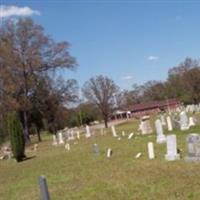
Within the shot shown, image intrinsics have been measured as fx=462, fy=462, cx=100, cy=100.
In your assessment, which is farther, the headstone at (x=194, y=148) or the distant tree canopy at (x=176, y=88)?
the distant tree canopy at (x=176, y=88)

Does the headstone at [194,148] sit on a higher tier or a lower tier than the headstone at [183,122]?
lower

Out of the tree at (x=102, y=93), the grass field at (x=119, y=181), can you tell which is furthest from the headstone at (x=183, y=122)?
the tree at (x=102, y=93)

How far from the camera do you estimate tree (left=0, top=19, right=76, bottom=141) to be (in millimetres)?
46406

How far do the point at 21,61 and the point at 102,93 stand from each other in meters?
30.3

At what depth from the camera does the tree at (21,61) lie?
1827 inches

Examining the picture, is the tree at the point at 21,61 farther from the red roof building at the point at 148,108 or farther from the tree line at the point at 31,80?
the red roof building at the point at 148,108

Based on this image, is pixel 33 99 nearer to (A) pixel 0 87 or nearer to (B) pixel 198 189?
(A) pixel 0 87

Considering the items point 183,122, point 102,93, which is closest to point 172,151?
point 183,122

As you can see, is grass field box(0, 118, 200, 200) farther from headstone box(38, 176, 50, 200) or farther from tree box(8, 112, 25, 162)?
tree box(8, 112, 25, 162)

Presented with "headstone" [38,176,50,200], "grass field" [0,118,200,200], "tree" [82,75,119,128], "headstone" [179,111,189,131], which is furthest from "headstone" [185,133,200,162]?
"tree" [82,75,119,128]

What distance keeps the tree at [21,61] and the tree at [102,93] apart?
26332 millimetres

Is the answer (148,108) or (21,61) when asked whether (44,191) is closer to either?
(21,61)

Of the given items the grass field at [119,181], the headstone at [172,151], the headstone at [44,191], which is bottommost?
the grass field at [119,181]

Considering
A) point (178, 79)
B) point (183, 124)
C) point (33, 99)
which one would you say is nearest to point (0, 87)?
point (33, 99)
